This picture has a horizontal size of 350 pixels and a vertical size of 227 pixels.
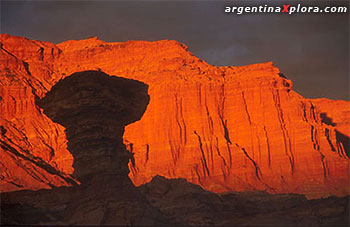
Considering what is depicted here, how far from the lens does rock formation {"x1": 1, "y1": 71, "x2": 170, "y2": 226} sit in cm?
7381

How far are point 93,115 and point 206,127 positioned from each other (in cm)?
8094

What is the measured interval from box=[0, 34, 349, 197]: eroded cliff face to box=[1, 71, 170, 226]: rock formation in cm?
6079

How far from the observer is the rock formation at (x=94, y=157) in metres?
73.8

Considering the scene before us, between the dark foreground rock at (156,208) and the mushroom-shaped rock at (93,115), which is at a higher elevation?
the mushroom-shaped rock at (93,115)

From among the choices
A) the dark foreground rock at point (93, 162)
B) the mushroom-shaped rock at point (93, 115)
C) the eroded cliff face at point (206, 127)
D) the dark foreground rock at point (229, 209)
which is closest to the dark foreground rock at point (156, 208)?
the dark foreground rock at point (229, 209)

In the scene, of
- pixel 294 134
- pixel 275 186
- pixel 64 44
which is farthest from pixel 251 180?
pixel 64 44

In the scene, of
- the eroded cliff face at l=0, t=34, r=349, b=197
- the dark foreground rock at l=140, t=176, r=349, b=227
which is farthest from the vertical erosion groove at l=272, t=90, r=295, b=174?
the dark foreground rock at l=140, t=176, r=349, b=227

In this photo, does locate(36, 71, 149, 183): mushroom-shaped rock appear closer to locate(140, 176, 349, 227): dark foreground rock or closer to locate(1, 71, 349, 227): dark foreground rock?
locate(1, 71, 349, 227): dark foreground rock

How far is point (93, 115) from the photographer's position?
248 ft

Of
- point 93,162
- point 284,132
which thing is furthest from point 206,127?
point 93,162

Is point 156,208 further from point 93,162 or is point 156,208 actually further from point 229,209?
point 93,162

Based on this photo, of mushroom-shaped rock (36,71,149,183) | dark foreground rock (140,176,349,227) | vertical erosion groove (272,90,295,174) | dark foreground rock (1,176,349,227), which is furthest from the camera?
vertical erosion groove (272,90,295,174)

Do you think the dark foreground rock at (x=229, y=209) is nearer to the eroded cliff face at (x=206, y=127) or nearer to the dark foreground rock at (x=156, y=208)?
the dark foreground rock at (x=156, y=208)

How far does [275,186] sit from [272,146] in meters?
13.8
